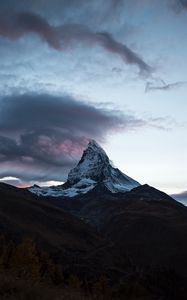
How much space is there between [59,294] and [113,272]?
559ft

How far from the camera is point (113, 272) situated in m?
176

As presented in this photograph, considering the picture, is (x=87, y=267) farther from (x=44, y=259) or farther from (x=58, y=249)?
A: (x=44, y=259)

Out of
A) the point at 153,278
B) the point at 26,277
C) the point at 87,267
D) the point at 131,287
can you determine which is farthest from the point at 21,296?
Result: the point at 87,267

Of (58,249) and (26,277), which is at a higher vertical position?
(58,249)

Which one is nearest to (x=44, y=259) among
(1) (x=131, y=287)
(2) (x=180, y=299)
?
(1) (x=131, y=287)

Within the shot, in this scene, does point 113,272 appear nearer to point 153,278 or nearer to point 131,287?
point 153,278

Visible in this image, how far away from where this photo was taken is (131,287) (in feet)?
235

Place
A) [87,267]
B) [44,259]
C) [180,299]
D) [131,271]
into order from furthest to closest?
[131,271], [87,267], [180,299], [44,259]

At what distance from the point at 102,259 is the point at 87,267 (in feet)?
104

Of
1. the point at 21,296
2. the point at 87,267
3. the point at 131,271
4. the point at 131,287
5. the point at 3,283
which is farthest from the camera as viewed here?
the point at 131,271

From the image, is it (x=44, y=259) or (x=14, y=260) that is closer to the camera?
(x=14, y=260)

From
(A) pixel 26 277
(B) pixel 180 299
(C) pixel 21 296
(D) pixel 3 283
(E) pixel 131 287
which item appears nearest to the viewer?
(C) pixel 21 296

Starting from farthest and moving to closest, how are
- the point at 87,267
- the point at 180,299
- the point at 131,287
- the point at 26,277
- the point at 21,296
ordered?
1. the point at 87,267
2. the point at 180,299
3. the point at 131,287
4. the point at 26,277
5. the point at 21,296

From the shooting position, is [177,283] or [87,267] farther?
[87,267]
